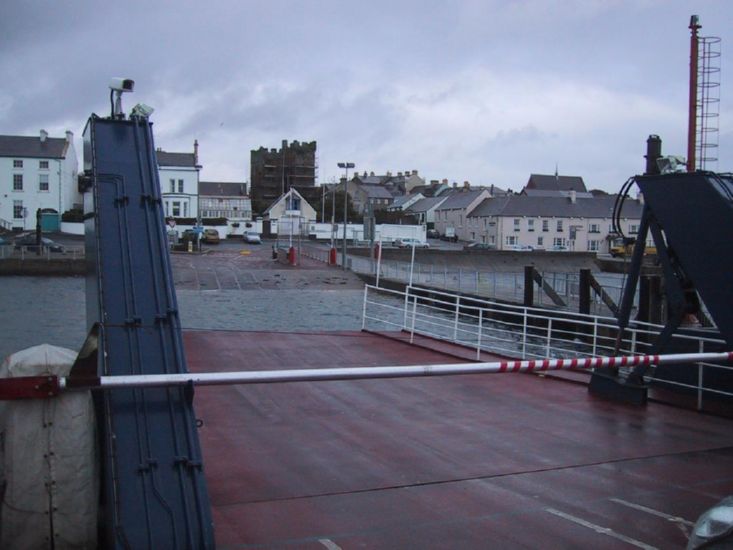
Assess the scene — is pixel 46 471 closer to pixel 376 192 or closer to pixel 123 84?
pixel 123 84

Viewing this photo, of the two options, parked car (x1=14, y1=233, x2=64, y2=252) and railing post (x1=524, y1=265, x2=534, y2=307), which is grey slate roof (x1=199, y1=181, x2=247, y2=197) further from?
railing post (x1=524, y1=265, x2=534, y2=307)

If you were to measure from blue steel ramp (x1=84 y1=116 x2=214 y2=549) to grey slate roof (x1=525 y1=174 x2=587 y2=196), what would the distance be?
386 feet

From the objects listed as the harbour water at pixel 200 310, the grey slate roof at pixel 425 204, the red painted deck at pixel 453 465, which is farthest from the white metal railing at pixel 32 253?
the grey slate roof at pixel 425 204

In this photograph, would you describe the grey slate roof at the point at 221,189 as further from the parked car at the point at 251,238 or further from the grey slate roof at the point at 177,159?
the parked car at the point at 251,238

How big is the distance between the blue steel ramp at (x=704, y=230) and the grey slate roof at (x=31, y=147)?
7273cm

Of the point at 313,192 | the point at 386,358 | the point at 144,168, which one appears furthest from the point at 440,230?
the point at 144,168

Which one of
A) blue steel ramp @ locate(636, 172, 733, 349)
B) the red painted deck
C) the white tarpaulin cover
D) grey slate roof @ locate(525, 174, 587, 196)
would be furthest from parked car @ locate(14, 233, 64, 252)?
grey slate roof @ locate(525, 174, 587, 196)

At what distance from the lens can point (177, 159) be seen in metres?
92.3

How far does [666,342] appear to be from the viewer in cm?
926

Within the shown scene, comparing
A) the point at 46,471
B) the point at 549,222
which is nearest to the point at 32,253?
the point at 549,222

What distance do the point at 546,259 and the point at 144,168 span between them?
2829 inches

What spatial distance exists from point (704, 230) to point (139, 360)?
660 centimetres

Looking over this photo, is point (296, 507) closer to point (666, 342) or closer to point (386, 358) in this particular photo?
point (666, 342)

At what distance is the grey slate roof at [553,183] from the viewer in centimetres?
11931
